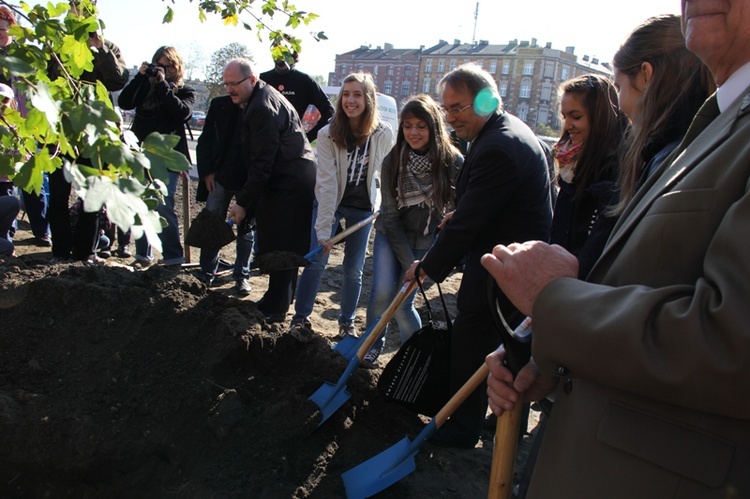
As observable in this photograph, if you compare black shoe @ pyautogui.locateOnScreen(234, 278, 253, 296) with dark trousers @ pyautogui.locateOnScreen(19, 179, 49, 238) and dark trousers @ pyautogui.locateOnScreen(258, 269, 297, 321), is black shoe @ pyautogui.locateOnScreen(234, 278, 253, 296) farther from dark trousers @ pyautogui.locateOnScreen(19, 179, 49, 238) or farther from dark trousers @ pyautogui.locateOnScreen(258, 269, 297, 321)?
dark trousers @ pyautogui.locateOnScreen(19, 179, 49, 238)

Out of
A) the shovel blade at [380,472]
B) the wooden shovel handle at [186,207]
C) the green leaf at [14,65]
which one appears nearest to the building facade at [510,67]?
the wooden shovel handle at [186,207]

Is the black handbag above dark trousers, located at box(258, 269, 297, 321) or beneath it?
above

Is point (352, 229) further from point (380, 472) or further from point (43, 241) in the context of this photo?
point (43, 241)

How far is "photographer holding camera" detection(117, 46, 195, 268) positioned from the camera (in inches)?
223

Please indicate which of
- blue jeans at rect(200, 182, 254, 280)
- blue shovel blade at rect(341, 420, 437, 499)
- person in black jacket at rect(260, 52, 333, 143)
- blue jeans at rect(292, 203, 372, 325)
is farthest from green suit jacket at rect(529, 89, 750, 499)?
person in black jacket at rect(260, 52, 333, 143)

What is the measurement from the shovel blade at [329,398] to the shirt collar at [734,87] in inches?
91.7

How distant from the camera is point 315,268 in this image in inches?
192

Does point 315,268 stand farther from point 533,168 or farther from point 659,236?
point 659,236

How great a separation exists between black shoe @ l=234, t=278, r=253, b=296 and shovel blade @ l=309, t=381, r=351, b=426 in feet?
9.14

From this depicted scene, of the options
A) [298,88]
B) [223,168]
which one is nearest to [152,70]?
[223,168]

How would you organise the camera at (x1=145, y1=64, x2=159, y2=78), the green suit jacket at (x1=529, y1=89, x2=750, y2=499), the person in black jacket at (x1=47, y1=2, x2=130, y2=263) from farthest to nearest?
the camera at (x1=145, y1=64, x2=159, y2=78) < the person in black jacket at (x1=47, y1=2, x2=130, y2=263) < the green suit jacket at (x1=529, y1=89, x2=750, y2=499)

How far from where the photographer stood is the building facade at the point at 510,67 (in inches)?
2894

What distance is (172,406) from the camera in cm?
306

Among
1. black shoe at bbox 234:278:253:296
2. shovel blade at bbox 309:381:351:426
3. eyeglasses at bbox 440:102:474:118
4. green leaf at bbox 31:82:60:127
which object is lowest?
black shoe at bbox 234:278:253:296
